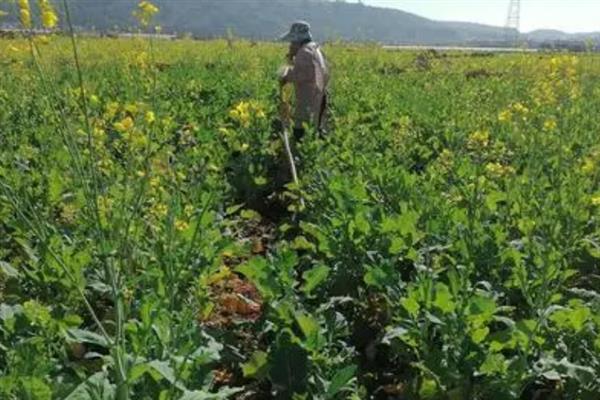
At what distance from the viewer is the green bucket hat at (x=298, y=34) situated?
6.96 meters

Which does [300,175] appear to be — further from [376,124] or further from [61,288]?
[61,288]

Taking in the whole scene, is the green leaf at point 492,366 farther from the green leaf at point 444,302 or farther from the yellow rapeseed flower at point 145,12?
the yellow rapeseed flower at point 145,12

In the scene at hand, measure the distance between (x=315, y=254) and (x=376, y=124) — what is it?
4.22 m

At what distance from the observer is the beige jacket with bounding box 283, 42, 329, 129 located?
696 cm

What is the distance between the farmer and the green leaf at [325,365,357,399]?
14.2 feet

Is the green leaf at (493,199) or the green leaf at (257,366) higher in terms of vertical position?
the green leaf at (493,199)

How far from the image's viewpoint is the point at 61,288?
349 centimetres

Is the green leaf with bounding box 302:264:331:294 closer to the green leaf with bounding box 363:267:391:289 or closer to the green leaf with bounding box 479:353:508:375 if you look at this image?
the green leaf with bounding box 363:267:391:289

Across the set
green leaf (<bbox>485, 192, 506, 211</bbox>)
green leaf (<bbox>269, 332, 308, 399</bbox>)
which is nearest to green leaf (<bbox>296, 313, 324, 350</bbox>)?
green leaf (<bbox>269, 332, 308, 399</bbox>)

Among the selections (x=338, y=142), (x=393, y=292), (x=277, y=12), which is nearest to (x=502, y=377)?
(x=393, y=292)

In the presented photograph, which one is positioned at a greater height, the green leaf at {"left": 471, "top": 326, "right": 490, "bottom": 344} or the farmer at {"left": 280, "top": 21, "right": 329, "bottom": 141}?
the farmer at {"left": 280, "top": 21, "right": 329, "bottom": 141}

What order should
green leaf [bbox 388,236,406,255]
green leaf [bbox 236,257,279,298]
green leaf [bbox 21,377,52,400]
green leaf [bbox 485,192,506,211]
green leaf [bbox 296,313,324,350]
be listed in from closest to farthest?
green leaf [bbox 21,377,52,400], green leaf [bbox 296,313,324,350], green leaf [bbox 236,257,279,298], green leaf [bbox 388,236,406,255], green leaf [bbox 485,192,506,211]

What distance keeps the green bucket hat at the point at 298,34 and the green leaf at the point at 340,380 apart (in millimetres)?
4773

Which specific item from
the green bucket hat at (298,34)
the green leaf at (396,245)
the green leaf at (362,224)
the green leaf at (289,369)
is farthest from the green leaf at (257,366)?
the green bucket hat at (298,34)
